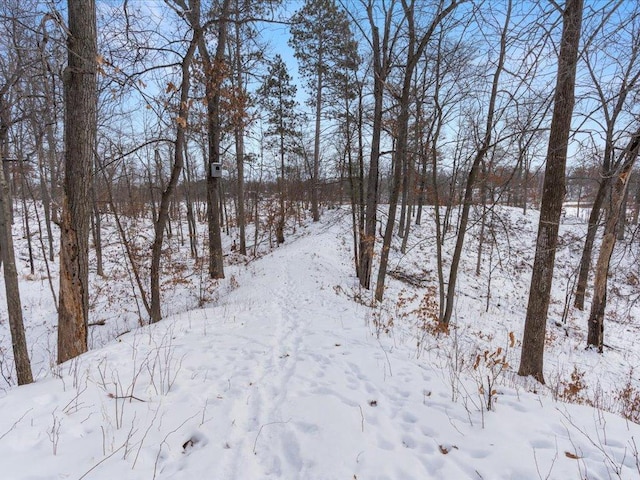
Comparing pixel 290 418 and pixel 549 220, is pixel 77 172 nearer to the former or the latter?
pixel 290 418

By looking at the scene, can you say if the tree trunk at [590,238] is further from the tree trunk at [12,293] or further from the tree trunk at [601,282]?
the tree trunk at [12,293]

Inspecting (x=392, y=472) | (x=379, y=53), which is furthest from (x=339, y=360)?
(x=379, y=53)

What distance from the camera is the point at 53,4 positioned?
134 inches

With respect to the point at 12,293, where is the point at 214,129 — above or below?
above

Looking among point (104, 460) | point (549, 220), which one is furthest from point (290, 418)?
point (549, 220)

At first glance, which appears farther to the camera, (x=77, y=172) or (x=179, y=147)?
(x=179, y=147)

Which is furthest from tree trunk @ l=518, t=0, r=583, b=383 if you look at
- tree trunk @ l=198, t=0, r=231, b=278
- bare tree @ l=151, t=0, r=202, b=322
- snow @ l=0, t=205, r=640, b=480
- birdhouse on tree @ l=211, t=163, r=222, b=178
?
birdhouse on tree @ l=211, t=163, r=222, b=178

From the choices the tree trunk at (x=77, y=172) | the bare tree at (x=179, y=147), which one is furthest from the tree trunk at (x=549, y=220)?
the tree trunk at (x=77, y=172)

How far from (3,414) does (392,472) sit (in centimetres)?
309

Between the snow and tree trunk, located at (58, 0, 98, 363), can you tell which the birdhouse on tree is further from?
the snow

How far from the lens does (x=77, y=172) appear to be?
396 centimetres

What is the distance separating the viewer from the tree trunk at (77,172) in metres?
3.77

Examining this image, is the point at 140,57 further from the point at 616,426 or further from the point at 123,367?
the point at 616,426

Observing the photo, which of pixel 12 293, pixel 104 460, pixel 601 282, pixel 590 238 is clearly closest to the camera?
pixel 104 460
